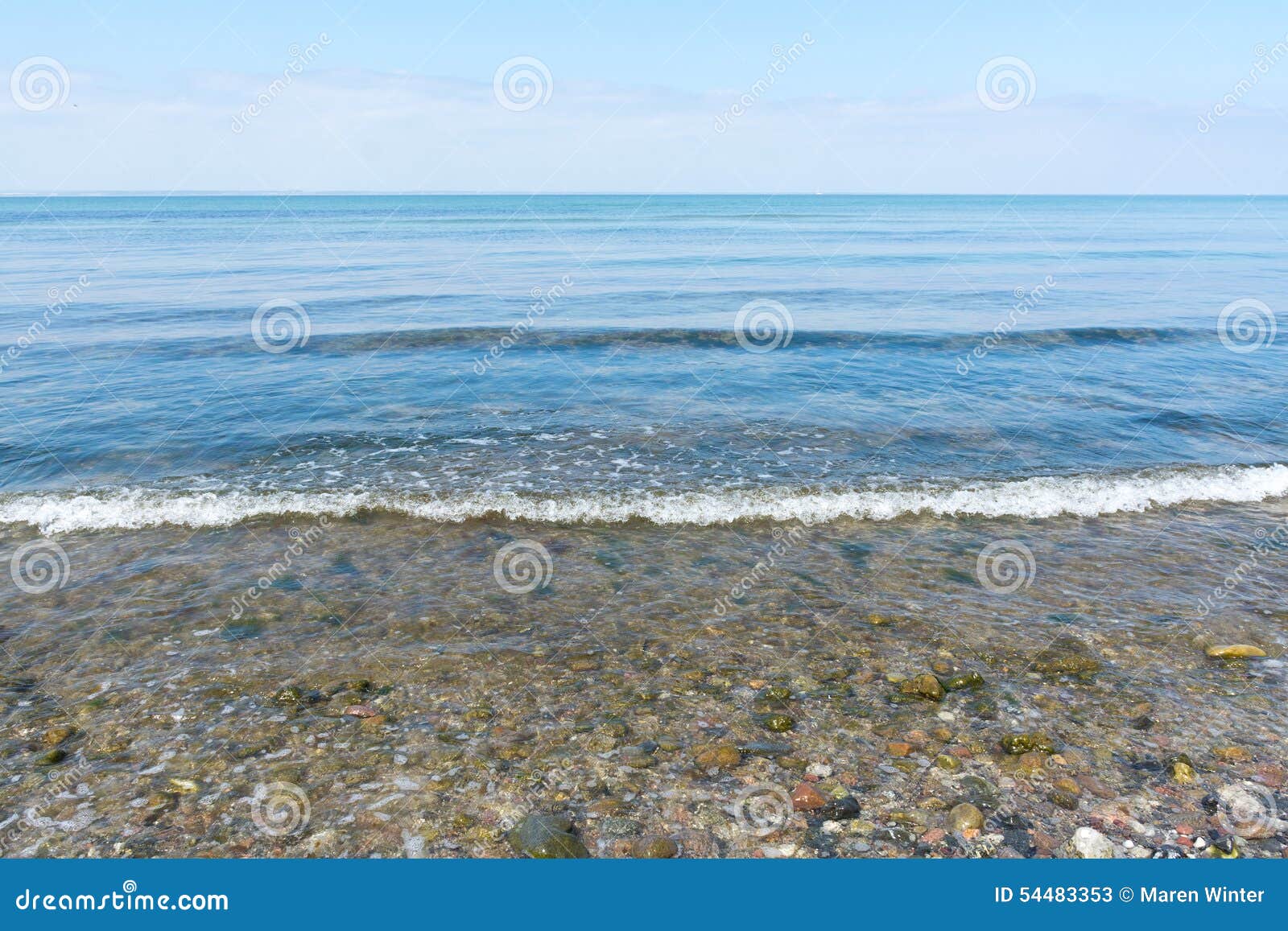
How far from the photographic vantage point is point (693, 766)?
6.23 metres

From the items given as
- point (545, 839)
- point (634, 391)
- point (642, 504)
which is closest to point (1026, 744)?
point (545, 839)

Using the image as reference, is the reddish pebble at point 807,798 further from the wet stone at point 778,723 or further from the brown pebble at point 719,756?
the wet stone at point 778,723

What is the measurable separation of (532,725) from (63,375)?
20227 millimetres

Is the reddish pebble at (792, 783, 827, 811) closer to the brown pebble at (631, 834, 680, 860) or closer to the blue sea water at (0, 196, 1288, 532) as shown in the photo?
the brown pebble at (631, 834, 680, 860)

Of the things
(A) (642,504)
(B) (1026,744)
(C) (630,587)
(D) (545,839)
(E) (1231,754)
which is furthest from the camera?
(A) (642,504)

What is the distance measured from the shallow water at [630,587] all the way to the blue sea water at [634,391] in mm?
132

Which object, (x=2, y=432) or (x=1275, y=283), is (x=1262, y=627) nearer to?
(x=2, y=432)

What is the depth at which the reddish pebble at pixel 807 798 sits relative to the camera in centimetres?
575

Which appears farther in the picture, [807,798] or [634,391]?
[634,391]

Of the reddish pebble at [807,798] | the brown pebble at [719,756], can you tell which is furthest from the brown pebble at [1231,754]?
the brown pebble at [719,756]

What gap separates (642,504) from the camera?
12219 millimetres

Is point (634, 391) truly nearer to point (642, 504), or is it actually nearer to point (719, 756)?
point (642, 504)

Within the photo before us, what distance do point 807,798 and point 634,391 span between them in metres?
14.2

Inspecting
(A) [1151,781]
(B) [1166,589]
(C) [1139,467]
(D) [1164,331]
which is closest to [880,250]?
(D) [1164,331]
